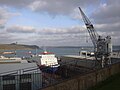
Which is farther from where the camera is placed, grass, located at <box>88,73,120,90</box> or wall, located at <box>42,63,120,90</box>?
grass, located at <box>88,73,120,90</box>

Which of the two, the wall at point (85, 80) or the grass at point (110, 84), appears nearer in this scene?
the wall at point (85, 80)

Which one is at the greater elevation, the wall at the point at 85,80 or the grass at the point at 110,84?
the wall at the point at 85,80

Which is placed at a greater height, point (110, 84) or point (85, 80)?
point (85, 80)

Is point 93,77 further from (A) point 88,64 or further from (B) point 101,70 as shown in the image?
(A) point 88,64

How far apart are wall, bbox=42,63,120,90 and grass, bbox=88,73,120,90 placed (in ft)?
0.92

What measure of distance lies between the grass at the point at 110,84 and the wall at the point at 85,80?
28 centimetres

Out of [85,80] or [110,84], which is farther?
[110,84]

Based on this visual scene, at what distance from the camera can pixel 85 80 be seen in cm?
1538

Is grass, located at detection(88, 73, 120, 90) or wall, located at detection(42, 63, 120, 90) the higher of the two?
wall, located at detection(42, 63, 120, 90)

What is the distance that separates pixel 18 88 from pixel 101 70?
296 inches

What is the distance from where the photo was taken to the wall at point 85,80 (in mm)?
13516

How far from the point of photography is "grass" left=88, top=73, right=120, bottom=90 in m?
15.7

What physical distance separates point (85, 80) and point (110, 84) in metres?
2.13

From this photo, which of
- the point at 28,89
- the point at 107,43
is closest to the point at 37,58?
the point at 107,43
